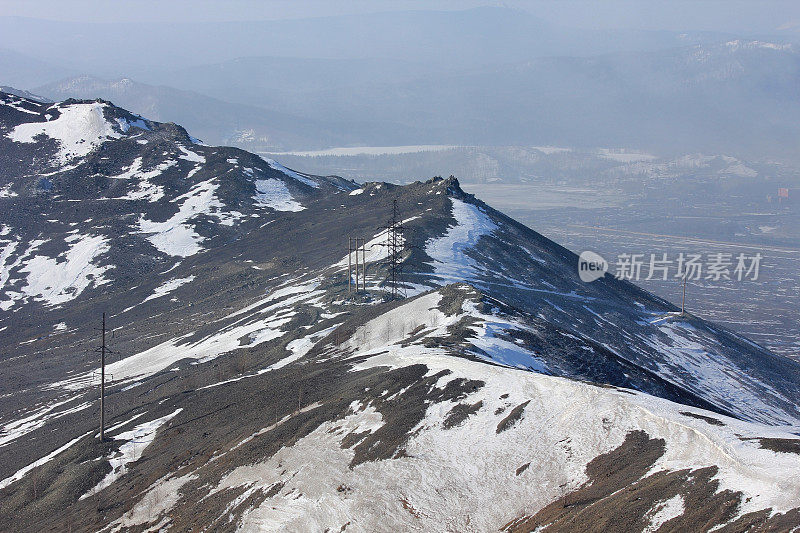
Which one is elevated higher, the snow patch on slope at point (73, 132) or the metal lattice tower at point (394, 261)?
the snow patch on slope at point (73, 132)

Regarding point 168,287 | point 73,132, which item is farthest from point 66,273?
point 73,132

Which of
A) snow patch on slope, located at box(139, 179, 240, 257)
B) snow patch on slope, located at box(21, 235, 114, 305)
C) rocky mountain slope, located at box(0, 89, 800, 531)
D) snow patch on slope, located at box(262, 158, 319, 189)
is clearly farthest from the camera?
snow patch on slope, located at box(262, 158, 319, 189)

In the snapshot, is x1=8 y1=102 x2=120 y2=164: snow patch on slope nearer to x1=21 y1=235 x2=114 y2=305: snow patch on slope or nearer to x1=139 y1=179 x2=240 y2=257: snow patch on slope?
x1=139 y1=179 x2=240 y2=257: snow patch on slope

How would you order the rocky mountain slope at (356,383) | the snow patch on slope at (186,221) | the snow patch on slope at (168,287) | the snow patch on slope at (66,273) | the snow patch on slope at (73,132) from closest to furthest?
the rocky mountain slope at (356,383)
the snow patch on slope at (168,287)
the snow patch on slope at (66,273)
the snow patch on slope at (186,221)
the snow patch on slope at (73,132)

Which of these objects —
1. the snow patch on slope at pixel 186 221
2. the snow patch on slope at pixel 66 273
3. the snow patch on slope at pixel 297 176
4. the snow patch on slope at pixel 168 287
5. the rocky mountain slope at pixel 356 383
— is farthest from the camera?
the snow patch on slope at pixel 297 176

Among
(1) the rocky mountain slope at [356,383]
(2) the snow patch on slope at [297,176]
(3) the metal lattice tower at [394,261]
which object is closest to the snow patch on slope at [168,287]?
(1) the rocky mountain slope at [356,383]

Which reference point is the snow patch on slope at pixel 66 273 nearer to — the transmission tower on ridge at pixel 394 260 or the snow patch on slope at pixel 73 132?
the snow patch on slope at pixel 73 132

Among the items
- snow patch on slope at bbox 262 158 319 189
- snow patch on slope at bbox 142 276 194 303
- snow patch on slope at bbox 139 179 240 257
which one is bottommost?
snow patch on slope at bbox 142 276 194 303

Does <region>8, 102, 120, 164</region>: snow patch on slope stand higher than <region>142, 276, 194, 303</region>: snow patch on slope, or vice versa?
<region>8, 102, 120, 164</region>: snow patch on slope

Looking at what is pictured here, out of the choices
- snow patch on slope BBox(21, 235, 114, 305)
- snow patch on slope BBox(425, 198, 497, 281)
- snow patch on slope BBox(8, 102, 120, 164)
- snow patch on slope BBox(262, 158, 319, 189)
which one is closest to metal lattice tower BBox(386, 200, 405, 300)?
snow patch on slope BBox(425, 198, 497, 281)
